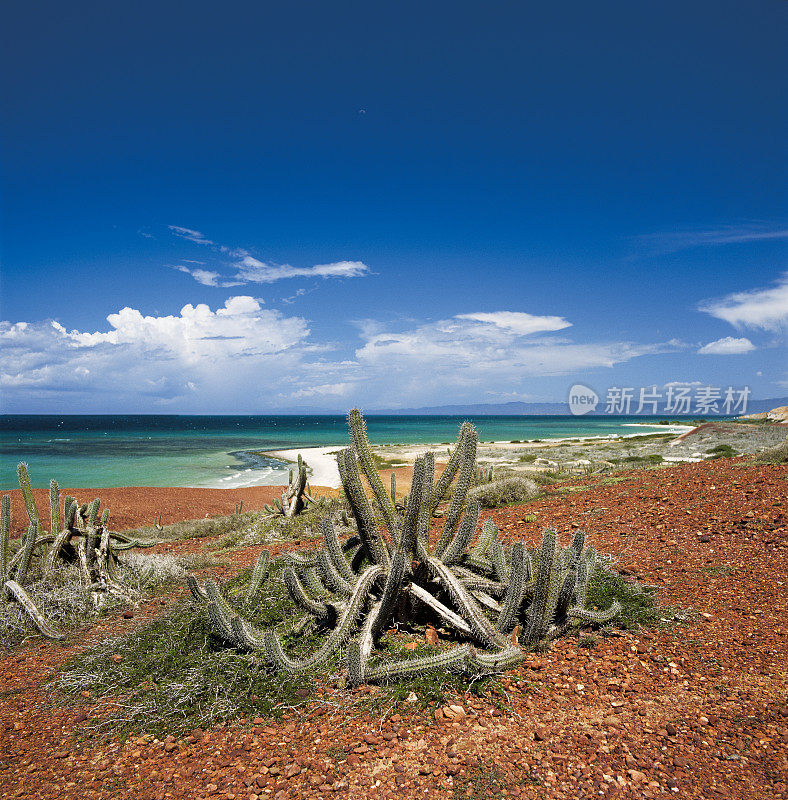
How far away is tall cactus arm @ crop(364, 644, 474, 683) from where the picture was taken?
3244 mm

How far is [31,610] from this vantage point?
501 cm

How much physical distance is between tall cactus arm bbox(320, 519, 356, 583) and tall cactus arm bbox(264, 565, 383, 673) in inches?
10.5

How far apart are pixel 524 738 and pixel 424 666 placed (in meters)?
0.75

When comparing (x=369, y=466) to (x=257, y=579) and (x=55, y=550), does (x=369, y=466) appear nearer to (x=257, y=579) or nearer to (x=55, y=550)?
(x=257, y=579)

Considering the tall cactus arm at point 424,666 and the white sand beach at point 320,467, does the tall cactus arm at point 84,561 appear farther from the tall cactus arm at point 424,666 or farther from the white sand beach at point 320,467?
the white sand beach at point 320,467

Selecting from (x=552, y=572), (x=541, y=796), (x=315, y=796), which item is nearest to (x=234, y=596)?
(x=315, y=796)

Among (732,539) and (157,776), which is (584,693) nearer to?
(157,776)

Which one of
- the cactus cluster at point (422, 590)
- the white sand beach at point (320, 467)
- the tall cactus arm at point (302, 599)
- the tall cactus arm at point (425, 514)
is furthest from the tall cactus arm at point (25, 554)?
the white sand beach at point (320, 467)

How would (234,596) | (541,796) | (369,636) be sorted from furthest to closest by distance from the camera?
1. (234,596)
2. (369,636)
3. (541,796)

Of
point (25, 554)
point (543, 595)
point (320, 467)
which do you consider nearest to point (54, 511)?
point (25, 554)

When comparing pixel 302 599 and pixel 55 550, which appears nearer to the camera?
pixel 302 599

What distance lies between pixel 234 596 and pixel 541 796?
3.58m

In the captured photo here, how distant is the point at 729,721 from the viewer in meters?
2.80

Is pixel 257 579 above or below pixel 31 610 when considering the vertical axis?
above
